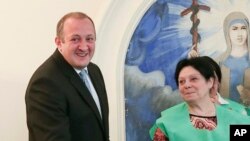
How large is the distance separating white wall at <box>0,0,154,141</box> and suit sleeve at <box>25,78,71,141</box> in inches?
29.2

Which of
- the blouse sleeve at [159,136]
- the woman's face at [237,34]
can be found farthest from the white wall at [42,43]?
the woman's face at [237,34]

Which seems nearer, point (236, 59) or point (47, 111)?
point (47, 111)

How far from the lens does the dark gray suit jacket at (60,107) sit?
5.14 feet

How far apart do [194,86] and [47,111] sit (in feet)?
2.57

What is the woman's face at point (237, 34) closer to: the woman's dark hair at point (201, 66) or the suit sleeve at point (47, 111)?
the woman's dark hair at point (201, 66)

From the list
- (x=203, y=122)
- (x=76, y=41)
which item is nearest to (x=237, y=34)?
(x=203, y=122)

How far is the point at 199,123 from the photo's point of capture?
6.47 ft

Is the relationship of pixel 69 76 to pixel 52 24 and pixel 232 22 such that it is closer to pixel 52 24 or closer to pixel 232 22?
pixel 52 24

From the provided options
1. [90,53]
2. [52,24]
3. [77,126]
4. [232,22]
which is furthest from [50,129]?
[232,22]

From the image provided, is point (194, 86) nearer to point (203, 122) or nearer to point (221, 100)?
point (203, 122)

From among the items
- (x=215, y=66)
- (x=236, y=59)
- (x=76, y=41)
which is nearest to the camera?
(x=76, y=41)

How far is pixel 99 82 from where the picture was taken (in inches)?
76.5

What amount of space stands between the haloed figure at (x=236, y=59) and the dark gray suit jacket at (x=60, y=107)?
0.86 meters

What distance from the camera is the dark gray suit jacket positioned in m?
1.57
